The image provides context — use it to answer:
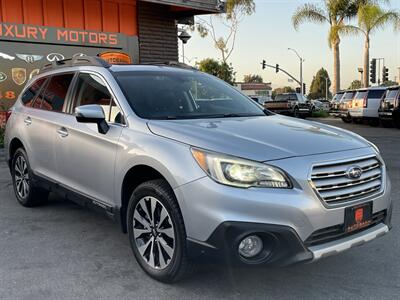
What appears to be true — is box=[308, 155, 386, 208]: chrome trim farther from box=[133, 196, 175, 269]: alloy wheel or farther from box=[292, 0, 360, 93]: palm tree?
box=[292, 0, 360, 93]: palm tree

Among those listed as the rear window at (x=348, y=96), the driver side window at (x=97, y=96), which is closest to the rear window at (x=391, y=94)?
the rear window at (x=348, y=96)

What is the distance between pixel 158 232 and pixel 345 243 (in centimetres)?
133

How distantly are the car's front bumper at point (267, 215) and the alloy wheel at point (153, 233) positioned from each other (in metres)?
0.34

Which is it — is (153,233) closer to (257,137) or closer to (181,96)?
(257,137)

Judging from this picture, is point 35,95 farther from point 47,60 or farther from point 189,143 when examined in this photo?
point 47,60

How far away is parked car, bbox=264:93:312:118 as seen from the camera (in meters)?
28.0

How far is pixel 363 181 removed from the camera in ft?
11.0

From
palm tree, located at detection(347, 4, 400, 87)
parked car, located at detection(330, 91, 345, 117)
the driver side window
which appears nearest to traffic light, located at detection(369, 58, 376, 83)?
palm tree, located at detection(347, 4, 400, 87)

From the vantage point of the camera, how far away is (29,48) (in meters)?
11.8

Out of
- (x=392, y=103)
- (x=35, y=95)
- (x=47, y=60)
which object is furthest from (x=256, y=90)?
(x=35, y=95)

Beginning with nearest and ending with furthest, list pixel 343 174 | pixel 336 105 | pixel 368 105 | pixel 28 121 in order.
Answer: pixel 343 174 < pixel 28 121 < pixel 368 105 < pixel 336 105

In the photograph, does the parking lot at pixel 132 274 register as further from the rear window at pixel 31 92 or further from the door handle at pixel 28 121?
the rear window at pixel 31 92

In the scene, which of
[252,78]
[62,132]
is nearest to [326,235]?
[62,132]

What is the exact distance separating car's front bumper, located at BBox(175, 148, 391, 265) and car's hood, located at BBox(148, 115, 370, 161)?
0.16 m
